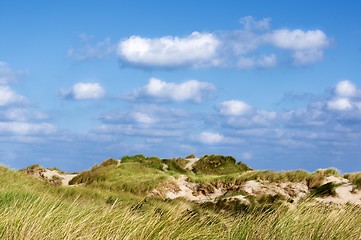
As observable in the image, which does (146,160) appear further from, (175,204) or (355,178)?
(175,204)

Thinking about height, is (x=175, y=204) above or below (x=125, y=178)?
below

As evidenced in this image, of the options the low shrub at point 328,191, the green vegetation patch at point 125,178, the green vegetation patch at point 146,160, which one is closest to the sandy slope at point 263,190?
the low shrub at point 328,191

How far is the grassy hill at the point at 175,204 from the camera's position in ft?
25.6

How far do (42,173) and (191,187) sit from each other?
8216mm

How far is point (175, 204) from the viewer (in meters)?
18.6

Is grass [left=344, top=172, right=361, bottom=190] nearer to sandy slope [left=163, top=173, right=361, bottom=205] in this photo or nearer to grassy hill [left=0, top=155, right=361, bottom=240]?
grassy hill [left=0, top=155, right=361, bottom=240]

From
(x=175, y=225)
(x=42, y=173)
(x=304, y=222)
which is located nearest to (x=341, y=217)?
(x=304, y=222)

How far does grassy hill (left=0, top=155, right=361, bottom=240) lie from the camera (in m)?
7.80

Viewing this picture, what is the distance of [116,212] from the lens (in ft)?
28.9

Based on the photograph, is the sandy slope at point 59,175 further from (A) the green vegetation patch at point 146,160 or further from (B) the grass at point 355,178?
(B) the grass at point 355,178

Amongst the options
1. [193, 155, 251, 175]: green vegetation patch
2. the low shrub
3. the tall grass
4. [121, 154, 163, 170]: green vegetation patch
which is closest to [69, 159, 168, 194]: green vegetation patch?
[121, 154, 163, 170]: green vegetation patch

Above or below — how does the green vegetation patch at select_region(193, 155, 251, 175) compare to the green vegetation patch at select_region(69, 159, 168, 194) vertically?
above

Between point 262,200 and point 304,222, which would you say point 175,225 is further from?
point 262,200

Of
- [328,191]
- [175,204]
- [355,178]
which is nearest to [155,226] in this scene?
[175,204]
